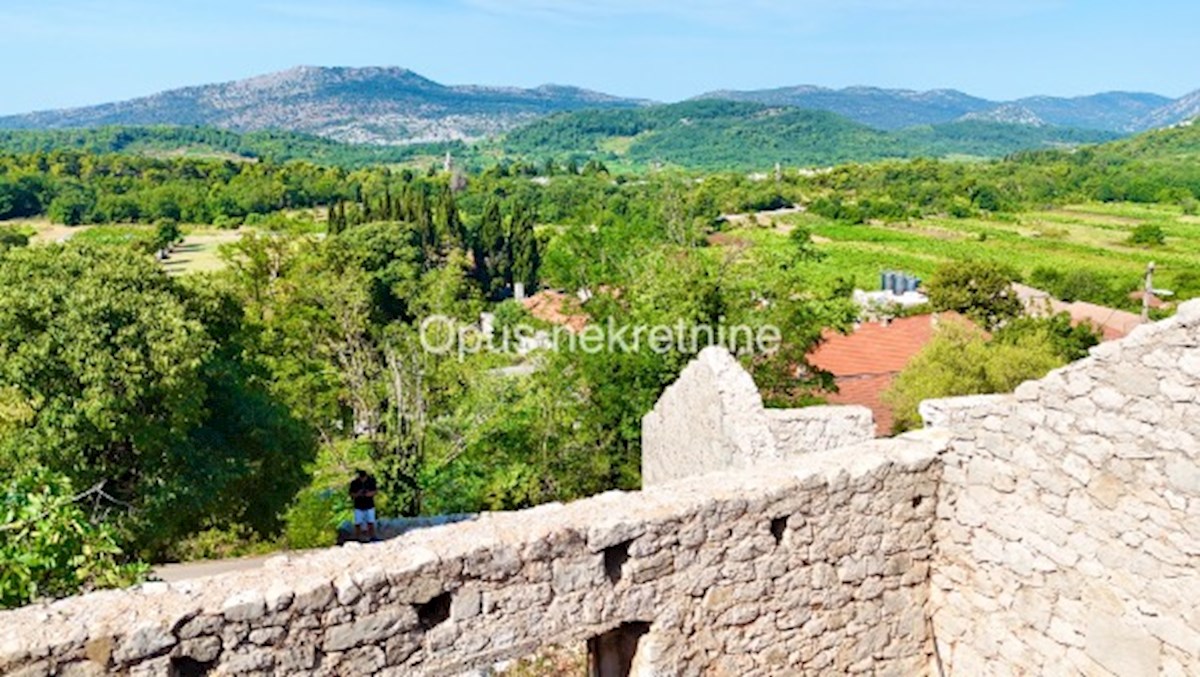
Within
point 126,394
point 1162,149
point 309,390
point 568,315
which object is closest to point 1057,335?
point 568,315

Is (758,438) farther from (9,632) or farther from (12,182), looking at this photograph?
(12,182)

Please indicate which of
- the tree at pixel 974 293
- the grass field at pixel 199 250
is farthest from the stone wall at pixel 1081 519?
the grass field at pixel 199 250

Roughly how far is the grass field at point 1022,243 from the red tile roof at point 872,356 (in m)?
29.0

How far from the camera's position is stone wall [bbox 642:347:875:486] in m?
9.70

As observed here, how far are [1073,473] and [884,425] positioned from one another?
20.5m

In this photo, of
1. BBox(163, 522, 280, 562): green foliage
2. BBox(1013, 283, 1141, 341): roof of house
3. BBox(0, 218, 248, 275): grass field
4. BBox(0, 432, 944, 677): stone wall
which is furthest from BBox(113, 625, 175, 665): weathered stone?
BBox(0, 218, 248, 275): grass field

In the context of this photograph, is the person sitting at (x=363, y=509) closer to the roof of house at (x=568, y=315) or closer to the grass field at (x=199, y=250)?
the roof of house at (x=568, y=315)

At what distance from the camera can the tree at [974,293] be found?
51.3 meters

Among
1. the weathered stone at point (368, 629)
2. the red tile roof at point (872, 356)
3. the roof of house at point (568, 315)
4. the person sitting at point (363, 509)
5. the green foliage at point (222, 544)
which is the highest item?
the weathered stone at point (368, 629)

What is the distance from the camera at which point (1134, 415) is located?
5609mm

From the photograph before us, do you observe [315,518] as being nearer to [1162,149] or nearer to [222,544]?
[222,544]

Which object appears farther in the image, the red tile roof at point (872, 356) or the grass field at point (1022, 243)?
the grass field at point (1022, 243)

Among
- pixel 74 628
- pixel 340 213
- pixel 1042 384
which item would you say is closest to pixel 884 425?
pixel 1042 384

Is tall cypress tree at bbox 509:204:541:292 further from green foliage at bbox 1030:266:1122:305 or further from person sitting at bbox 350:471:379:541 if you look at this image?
person sitting at bbox 350:471:379:541
